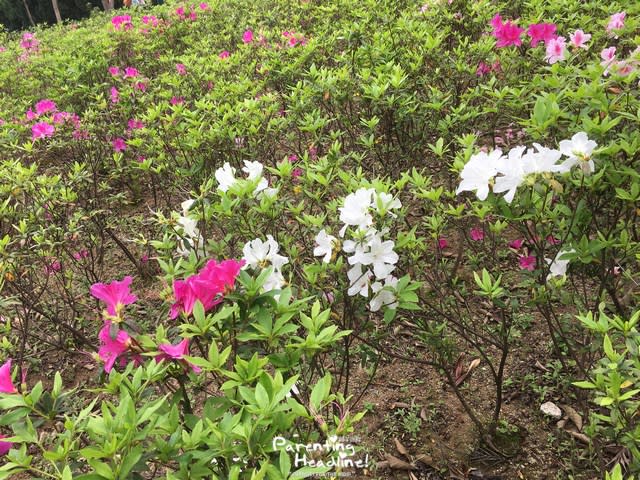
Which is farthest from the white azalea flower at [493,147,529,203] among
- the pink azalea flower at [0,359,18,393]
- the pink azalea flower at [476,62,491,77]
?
the pink azalea flower at [476,62,491,77]

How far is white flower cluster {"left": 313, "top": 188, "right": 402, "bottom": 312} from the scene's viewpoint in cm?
144

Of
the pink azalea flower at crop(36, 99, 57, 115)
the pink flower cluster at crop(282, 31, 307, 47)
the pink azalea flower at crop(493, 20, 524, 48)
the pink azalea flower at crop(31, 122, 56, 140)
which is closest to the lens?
the pink azalea flower at crop(493, 20, 524, 48)

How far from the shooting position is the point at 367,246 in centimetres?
146

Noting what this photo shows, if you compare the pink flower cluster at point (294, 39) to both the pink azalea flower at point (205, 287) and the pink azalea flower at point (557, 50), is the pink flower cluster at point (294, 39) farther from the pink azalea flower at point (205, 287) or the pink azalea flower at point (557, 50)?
the pink azalea flower at point (205, 287)

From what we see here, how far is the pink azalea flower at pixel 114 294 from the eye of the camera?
120cm

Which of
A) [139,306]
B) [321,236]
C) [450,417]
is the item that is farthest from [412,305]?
[139,306]

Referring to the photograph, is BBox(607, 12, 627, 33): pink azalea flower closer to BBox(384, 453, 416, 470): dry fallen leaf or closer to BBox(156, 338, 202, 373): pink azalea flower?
BBox(384, 453, 416, 470): dry fallen leaf

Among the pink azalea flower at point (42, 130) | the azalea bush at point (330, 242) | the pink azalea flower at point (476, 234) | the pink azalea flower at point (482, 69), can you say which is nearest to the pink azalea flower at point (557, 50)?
the azalea bush at point (330, 242)

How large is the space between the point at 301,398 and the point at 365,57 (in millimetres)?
2544

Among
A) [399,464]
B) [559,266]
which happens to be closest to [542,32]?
[559,266]

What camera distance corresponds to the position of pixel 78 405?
2469 mm

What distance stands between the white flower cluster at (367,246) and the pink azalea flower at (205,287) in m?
0.38

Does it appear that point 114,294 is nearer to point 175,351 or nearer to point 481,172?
point 175,351

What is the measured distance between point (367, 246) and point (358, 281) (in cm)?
Answer: 14
